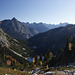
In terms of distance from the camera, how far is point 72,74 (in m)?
22.0

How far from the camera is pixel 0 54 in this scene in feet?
613

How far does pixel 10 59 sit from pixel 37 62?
6477 centimetres

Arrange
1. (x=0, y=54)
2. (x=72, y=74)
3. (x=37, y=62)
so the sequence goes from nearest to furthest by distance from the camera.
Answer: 1. (x=72, y=74)
2. (x=37, y=62)
3. (x=0, y=54)

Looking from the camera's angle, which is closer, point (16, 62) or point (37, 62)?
point (37, 62)

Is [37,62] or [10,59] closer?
[37,62]

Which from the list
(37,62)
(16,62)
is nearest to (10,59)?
(16,62)

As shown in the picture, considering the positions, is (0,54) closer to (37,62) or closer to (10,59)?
(10,59)

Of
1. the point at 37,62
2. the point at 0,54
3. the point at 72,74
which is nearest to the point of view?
the point at 72,74

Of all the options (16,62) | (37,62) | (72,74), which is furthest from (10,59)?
(72,74)

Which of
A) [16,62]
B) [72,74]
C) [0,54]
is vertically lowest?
[16,62]

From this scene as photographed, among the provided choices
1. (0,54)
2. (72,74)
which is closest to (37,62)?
(0,54)

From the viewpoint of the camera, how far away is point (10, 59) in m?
189

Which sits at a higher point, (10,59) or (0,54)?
(0,54)

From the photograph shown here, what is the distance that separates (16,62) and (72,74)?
614ft
